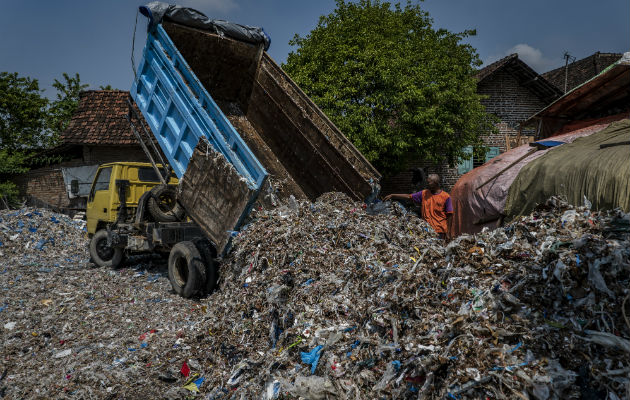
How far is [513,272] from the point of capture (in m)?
2.49

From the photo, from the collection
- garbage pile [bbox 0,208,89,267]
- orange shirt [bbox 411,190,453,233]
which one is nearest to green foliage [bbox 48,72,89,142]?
garbage pile [bbox 0,208,89,267]

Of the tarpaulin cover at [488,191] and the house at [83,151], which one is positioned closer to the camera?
the tarpaulin cover at [488,191]

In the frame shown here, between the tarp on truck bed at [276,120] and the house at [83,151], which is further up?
the house at [83,151]

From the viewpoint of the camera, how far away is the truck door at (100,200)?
7.24 m

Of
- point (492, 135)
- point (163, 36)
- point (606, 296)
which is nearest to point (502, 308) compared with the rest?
point (606, 296)

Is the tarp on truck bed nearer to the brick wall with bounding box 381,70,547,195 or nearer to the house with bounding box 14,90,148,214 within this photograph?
the house with bounding box 14,90,148,214

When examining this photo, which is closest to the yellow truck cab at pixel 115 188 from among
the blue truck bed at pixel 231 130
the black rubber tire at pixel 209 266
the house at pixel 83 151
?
the blue truck bed at pixel 231 130

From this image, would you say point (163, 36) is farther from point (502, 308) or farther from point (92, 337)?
point (502, 308)

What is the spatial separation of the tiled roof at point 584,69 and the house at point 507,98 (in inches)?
140

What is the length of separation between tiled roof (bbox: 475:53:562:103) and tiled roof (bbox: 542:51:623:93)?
336cm

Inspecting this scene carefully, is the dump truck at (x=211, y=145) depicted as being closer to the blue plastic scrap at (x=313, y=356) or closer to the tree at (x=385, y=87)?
the blue plastic scrap at (x=313, y=356)

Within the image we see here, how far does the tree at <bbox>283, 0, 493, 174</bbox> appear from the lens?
A: 12.0 m

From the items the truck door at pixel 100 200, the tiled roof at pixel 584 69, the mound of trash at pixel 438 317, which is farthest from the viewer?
the tiled roof at pixel 584 69

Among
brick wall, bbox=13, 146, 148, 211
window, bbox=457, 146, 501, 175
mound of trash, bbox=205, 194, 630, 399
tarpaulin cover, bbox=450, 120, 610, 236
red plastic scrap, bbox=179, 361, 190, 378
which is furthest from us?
window, bbox=457, 146, 501, 175
